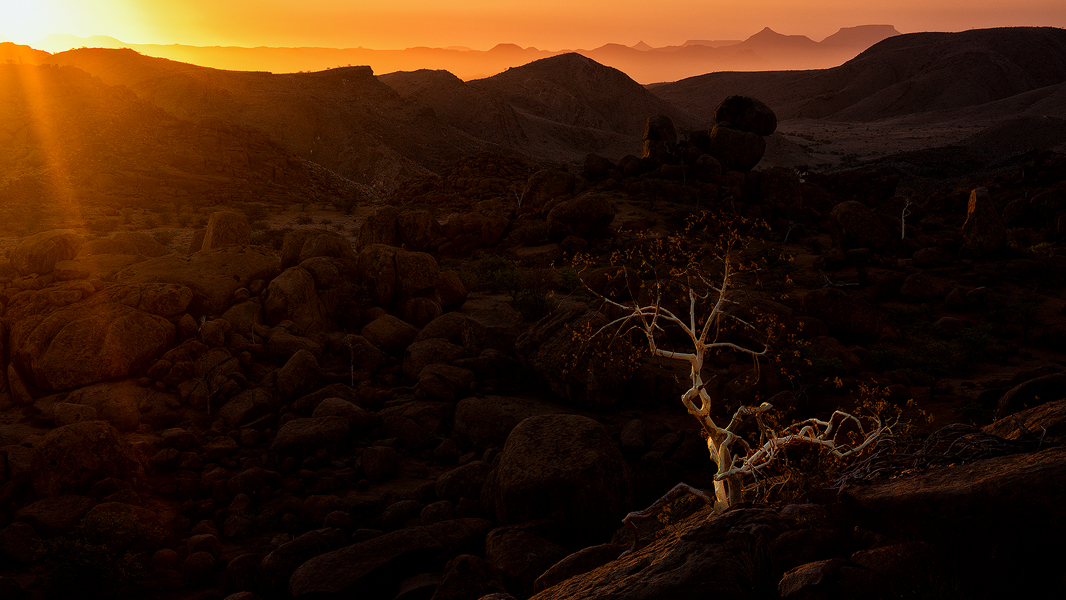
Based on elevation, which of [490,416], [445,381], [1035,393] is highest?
[1035,393]

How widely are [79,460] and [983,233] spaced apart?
31166mm

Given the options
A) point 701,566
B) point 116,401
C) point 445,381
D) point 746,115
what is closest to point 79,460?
point 116,401

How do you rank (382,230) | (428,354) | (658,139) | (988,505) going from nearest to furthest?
A: (988,505)
(428,354)
(382,230)
(658,139)

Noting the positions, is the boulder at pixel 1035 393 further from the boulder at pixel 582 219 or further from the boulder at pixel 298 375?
the boulder at pixel 582 219

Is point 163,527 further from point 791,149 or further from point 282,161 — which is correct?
point 791,149

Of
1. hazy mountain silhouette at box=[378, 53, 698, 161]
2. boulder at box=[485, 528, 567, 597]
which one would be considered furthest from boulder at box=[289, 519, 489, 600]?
hazy mountain silhouette at box=[378, 53, 698, 161]

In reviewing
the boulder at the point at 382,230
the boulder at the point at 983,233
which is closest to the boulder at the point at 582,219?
the boulder at the point at 382,230

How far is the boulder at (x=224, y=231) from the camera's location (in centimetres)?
1841

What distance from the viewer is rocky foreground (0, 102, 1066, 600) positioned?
16.5 feet

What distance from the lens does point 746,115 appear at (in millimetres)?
38906

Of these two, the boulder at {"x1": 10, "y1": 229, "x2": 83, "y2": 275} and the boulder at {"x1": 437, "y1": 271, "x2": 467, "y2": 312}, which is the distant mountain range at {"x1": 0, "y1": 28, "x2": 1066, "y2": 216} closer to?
the boulder at {"x1": 10, "y1": 229, "x2": 83, "y2": 275}

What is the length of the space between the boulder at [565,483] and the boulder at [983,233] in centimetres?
2360

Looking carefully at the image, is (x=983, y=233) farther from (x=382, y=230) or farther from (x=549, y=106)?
(x=549, y=106)

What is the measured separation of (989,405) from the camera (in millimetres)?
11656
